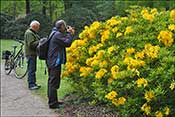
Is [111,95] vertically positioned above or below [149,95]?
below

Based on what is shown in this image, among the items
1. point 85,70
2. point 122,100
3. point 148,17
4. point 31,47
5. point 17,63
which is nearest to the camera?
point 122,100

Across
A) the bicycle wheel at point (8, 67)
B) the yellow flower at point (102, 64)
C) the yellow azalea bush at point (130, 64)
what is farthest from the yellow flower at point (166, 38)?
the bicycle wheel at point (8, 67)

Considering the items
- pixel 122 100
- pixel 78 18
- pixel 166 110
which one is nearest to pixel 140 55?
pixel 122 100

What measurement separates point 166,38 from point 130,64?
925mm

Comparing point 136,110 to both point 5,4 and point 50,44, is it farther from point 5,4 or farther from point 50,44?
point 5,4

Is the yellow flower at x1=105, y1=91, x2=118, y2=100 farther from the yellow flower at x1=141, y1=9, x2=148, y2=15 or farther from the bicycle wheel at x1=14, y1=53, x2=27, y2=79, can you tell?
the bicycle wheel at x1=14, y1=53, x2=27, y2=79

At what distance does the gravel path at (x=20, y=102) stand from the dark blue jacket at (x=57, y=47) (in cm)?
93

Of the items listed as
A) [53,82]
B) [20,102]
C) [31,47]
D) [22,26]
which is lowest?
[22,26]

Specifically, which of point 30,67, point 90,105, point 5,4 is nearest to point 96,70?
point 90,105

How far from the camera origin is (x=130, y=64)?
664cm

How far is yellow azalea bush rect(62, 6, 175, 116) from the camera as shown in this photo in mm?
6301

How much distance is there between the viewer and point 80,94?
29.8 ft

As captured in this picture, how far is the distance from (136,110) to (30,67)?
494 centimetres

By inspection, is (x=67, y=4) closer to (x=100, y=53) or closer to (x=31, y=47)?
(x=31, y=47)
